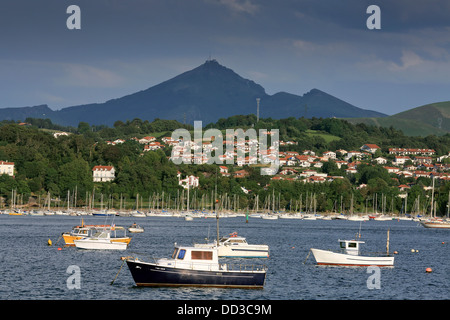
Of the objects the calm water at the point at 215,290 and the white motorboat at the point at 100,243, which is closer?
the calm water at the point at 215,290

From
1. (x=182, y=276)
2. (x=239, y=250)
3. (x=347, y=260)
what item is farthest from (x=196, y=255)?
(x=239, y=250)

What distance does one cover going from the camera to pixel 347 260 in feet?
179

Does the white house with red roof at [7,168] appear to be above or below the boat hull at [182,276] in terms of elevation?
above

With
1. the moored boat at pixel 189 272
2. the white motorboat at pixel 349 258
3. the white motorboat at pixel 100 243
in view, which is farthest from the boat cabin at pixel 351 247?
the white motorboat at pixel 100 243

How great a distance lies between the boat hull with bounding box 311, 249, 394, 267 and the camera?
54.5 m

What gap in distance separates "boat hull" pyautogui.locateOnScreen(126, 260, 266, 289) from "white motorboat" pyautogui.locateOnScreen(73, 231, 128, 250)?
25.3 m

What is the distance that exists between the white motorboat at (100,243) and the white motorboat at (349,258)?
20.7 meters

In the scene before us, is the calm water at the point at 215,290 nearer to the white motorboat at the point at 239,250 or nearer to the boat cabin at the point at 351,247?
the white motorboat at the point at 239,250

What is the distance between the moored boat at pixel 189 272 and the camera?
39562 millimetres

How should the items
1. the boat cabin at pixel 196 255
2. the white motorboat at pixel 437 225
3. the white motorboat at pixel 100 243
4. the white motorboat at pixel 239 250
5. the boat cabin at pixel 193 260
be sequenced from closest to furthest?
1. the boat cabin at pixel 193 260
2. the boat cabin at pixel 196 255
3. the white motorboat at pixel 239 250
4. the white motorboat at pixel 100 243
5. the white motorboat at pixel 437 225

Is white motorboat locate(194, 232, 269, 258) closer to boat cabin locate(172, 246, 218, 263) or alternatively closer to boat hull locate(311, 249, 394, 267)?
boat hull locate(311, 249, 394, 267)

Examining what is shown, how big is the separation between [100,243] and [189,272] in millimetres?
27327
